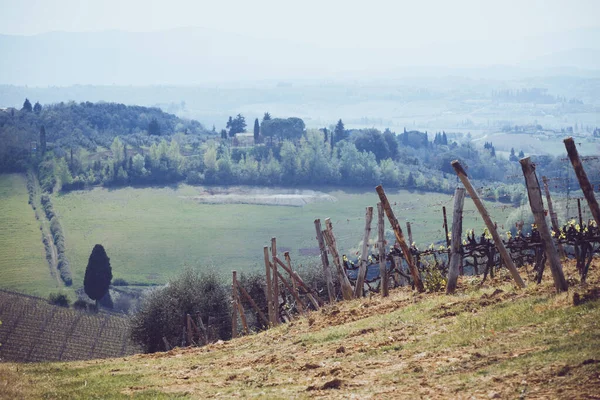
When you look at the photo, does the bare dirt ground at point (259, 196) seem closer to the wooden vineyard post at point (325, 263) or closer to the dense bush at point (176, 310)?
the dense bush at point (176, 310)

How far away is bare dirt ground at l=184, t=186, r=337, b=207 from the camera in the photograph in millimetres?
163500

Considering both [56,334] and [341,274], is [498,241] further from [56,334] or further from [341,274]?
[56,334]

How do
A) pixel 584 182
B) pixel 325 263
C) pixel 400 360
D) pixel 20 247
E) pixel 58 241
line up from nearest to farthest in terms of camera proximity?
pixel 400 360 < pixel 584 182 < pixel 325 263 < pixel 20 247 < pixel 58 241

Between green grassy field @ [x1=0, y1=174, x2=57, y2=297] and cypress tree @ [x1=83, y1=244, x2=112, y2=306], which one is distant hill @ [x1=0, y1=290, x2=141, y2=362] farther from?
green grassy field @ [x1=0, y1=174, x2=57, y2=297]

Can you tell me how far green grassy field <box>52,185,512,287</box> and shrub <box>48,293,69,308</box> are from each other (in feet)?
43.9

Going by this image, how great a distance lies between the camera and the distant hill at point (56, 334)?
6981 cm

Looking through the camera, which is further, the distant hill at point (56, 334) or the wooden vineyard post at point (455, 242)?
the distant hill at point (56, 334)

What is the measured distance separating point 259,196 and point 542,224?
155 meters

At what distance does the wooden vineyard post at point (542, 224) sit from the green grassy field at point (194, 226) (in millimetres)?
99282

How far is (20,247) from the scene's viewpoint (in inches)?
4938

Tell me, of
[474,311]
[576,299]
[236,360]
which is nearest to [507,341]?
[576,299]

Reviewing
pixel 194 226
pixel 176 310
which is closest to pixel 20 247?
pixel 194 226

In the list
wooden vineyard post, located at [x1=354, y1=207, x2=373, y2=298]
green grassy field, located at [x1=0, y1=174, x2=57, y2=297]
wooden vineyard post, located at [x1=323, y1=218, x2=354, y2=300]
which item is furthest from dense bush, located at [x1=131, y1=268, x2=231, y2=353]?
green grassy field, located at [x1=0, y1=174, x2=57, y2=297]

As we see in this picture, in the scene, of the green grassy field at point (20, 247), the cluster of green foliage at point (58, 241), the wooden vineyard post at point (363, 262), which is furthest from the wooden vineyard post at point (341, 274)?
the cluster of green foliage at point (58, 241)
